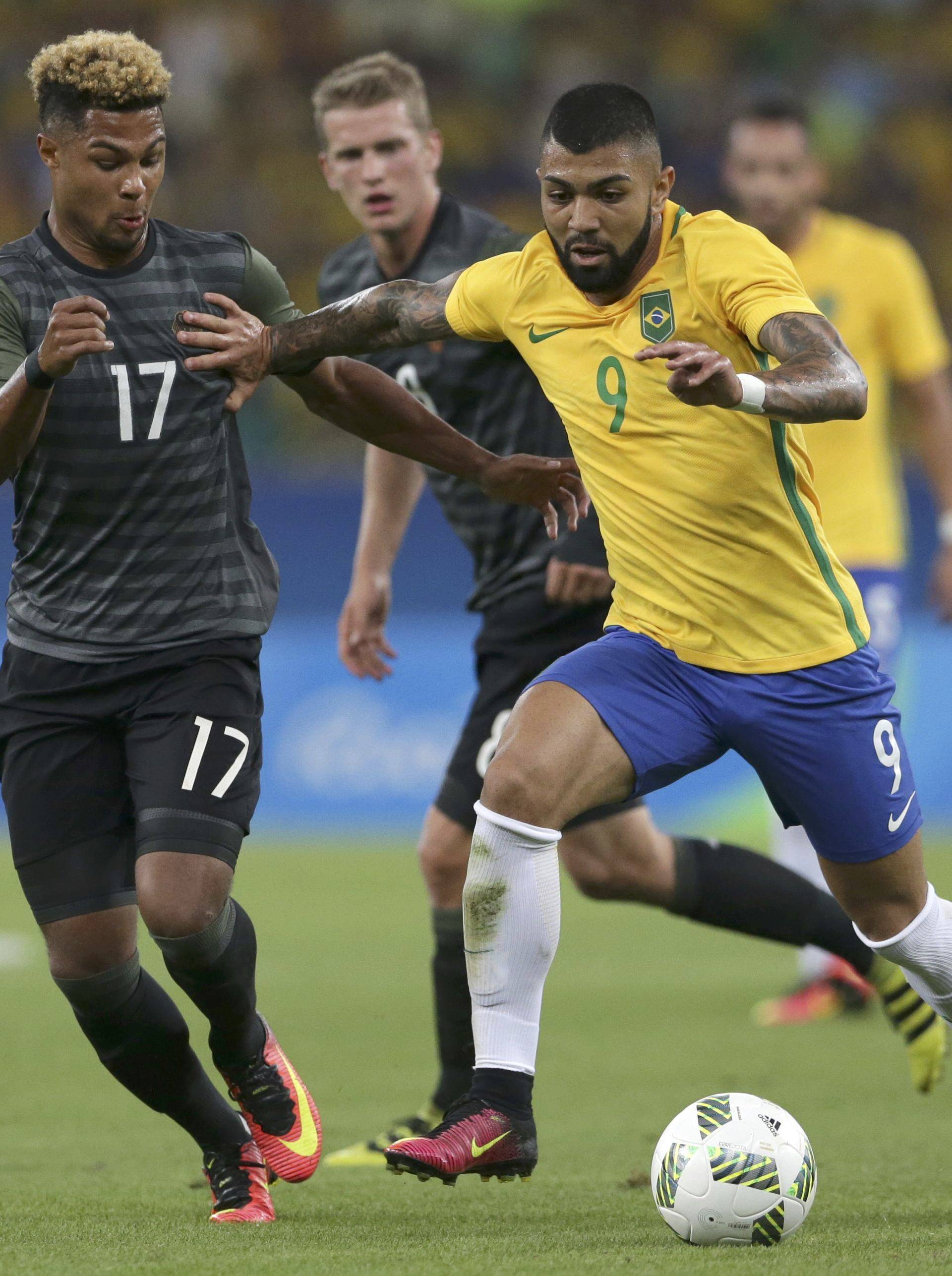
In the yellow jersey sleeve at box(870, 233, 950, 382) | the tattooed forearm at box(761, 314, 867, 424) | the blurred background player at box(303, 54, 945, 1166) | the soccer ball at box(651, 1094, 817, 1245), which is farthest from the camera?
the yellow jersey sleeve at box(870, 233, 950, 382)

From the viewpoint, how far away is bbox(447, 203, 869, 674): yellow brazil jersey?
3840 mm

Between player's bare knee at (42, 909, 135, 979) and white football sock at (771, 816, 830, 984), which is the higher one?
player's bare knee at (42, 909, 135, 979)

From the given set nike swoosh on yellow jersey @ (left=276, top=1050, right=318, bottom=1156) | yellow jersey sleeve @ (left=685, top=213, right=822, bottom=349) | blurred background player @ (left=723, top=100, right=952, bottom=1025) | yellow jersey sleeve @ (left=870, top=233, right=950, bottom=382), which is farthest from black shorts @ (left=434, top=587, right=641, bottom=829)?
yellow jersey sleeve @ (left=870, top=233, right=950, bottom=382)

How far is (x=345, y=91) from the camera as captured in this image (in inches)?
226

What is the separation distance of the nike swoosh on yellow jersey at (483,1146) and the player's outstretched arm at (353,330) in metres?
1.70

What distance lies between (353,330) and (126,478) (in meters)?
0.61

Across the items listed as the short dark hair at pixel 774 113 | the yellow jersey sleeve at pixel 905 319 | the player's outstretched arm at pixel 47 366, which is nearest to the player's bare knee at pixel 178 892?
the player's outstretched arm at pixel 47 366

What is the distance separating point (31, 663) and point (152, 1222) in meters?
1.20

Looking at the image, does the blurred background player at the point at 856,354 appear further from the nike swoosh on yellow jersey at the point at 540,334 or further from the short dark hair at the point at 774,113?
the nike swoosh on yellow jersey at the point at 540,334

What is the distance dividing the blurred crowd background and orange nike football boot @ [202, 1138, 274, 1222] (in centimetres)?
1214

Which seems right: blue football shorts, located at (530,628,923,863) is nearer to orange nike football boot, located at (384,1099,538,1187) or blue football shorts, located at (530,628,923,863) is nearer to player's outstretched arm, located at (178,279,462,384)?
orange nike football boot, located at (384,1099,538,1187)

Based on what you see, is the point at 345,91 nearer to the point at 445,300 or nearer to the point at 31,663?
Answer: the point at 445,300

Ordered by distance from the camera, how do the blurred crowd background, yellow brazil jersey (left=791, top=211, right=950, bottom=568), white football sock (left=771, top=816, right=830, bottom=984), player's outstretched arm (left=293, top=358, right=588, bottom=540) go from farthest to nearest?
the blurred crowd background, white football sock (left=771, top=816, right=830, bottom=984), yellow brazil jersey (left=791, top=211, right=950, bottom=568), player's outstretched arm (left=293, top=358, right=588, bottom=540)

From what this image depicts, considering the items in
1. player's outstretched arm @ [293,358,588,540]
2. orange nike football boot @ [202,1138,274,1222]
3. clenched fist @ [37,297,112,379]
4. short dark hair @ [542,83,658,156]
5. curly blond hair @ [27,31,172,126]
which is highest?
curly blond hair @ [27,31,172,126]
